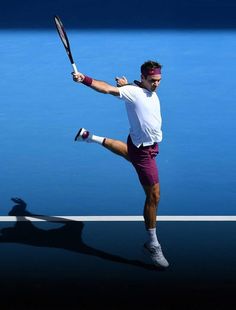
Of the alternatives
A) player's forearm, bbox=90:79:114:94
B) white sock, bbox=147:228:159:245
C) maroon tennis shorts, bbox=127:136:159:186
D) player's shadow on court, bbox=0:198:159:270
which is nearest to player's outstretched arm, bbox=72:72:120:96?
player's forearm, bbox=90:79:114:94

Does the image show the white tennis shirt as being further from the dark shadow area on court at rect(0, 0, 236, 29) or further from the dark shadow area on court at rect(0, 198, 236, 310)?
the dark shadow area on court at rect(0, 0, 236, 29)

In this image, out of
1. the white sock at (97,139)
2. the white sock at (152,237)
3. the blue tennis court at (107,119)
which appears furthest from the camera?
the blue tennis court at (107,119)

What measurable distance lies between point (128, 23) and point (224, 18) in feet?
3.28

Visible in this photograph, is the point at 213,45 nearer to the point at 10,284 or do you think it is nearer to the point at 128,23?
the point at 128,23

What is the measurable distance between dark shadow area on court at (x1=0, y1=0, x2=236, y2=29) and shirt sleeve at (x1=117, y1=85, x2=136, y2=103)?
5.80 feet

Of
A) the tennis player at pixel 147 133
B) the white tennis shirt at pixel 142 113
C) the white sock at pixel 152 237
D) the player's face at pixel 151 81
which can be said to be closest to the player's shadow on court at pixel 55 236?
the white sock at pixel 152 237

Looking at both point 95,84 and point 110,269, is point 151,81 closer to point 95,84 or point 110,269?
point 95,84

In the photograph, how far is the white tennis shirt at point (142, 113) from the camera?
4009 millimetres

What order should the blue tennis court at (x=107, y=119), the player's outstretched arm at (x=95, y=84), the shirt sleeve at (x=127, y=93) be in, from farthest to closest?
the blue tennis court at (x=107, y=119) < the shirt sleeve at (x=127, y=93) < the player's outstretched arm at (x=95, y=84)

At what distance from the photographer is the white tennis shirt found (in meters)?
4.01

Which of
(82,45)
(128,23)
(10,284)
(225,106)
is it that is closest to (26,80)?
(82,45)

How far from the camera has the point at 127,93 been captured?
13.1 feet

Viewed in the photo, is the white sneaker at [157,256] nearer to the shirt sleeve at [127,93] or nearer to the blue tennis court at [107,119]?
the blue tennis court at [107,119]

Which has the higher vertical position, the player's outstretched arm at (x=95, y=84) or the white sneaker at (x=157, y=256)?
the player's outstretched arm at (x=95, y=84)
